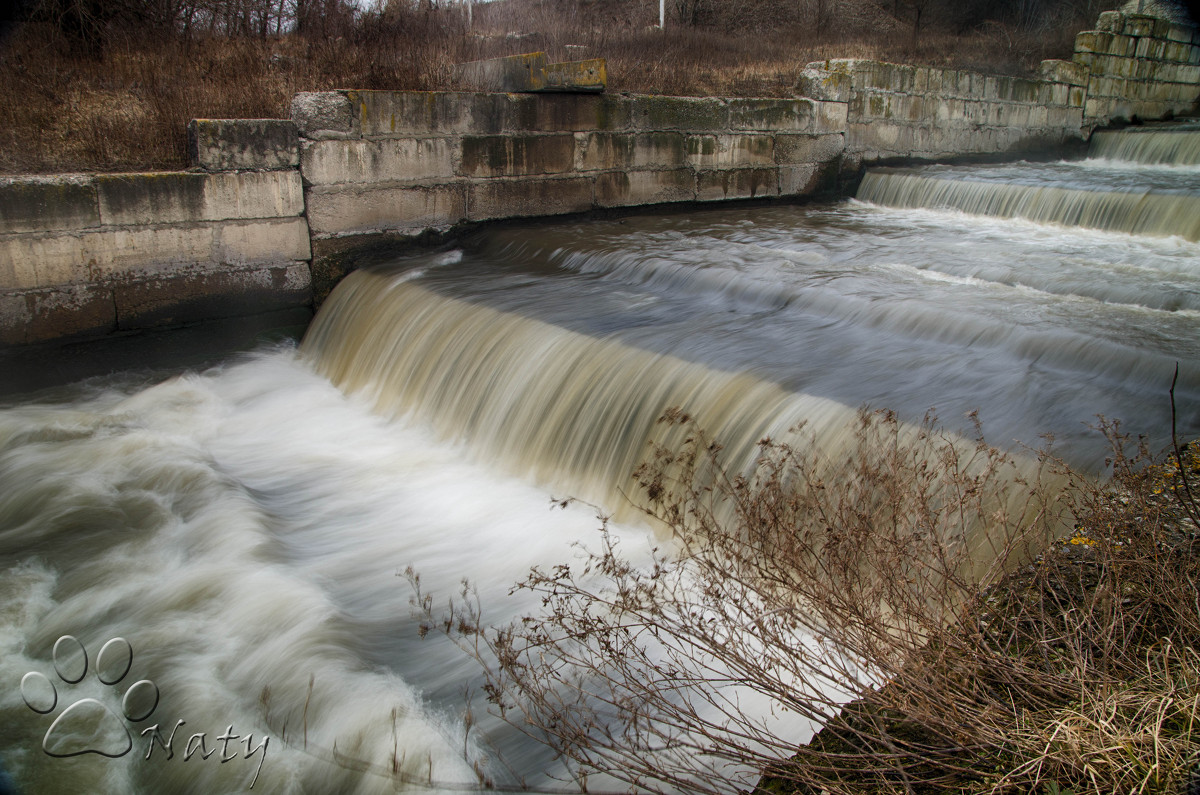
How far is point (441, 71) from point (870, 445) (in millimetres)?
6654

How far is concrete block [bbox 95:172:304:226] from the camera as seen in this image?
650 cm

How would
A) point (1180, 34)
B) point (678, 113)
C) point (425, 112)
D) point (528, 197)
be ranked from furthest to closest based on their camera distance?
1. point (1180, 34)
2. point (678, 113)
3. point (528, 197)
4. point (425, 112)

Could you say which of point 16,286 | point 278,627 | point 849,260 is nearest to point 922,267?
point 849,260

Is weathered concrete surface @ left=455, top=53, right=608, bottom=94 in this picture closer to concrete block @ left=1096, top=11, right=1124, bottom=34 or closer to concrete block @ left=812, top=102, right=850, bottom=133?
concrete block @ left=812, top=102, right=850, bottom=133

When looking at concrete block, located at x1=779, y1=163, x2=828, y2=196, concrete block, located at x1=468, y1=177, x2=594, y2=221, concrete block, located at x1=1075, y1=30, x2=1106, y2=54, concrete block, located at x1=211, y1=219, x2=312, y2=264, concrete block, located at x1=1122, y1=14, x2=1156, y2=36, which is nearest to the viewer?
concrete block, located at x1=211, y1=219, x2=312, y2=264

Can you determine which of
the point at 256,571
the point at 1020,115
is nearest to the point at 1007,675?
the point at 256,571

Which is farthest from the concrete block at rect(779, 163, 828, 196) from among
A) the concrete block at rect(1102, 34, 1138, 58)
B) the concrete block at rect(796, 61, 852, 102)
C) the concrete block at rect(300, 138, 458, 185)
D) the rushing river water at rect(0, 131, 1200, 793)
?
the concrete block at rect(1102, 34, 1138, 58)

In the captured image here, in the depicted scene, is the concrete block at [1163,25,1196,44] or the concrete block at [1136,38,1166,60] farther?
the concrete block at [1163,25,1196,44]

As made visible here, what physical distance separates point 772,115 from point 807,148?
2.44 ft

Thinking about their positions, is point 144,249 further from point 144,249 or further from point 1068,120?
point 1068,120

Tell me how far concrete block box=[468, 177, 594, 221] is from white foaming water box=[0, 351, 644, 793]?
278 cm

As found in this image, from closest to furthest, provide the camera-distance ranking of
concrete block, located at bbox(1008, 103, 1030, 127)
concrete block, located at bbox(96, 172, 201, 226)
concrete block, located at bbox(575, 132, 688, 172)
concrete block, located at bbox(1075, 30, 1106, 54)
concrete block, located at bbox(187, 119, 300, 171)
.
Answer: concrete block, located at bbox(96, 172, 201, 226) < concrete block, located at bbox(187, 119, 300, 171) < concrete block, located at bbox(575, 132, 688, 172) < concrete block, located at bbox(1008, 103, 1030, 127) < concrete block, located at bbox(1075, 30, 1106, 54)

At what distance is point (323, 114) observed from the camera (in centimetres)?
729

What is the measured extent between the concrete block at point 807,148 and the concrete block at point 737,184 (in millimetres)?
263
